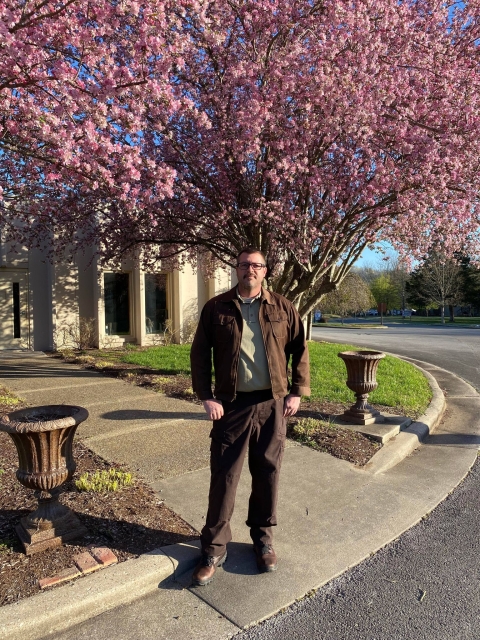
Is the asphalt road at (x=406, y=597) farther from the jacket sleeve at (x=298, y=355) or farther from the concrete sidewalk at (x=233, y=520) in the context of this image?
the jacket sleeve at (x=298, y=355)

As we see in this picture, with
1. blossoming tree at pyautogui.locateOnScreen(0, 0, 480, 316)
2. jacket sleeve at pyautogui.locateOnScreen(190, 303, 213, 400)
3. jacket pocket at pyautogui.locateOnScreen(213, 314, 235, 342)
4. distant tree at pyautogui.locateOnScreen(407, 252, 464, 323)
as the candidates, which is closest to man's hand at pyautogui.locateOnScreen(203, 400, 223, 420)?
jacket sleeve at pyautogui.locateOnScreen(190, 303, 213, 400)

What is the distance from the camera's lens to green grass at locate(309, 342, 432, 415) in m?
7.18

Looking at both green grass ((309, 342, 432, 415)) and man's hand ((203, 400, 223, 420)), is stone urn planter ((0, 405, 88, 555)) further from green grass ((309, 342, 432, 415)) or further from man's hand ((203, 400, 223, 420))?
green grass ((309, 342, 432, 415))

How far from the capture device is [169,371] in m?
9.82

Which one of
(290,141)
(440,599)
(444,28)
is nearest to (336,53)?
(290,141)

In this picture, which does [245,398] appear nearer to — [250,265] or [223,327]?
[223,327]

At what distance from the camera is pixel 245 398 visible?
9.80 ft

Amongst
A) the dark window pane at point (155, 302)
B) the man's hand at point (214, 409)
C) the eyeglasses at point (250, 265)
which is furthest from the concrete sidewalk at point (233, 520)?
the dark window pane at point (155, 302)

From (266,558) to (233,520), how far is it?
672 millimetres

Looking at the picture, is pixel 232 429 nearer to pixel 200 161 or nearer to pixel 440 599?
pixel 440 599

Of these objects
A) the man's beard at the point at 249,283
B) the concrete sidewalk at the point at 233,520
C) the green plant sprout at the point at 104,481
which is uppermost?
the man's beard at the point at 249,283

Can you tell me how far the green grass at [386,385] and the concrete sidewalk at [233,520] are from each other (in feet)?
1.45

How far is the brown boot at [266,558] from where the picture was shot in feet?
9.61

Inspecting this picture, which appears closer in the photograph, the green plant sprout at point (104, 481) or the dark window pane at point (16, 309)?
the green plant sprout at point (104, 481)
